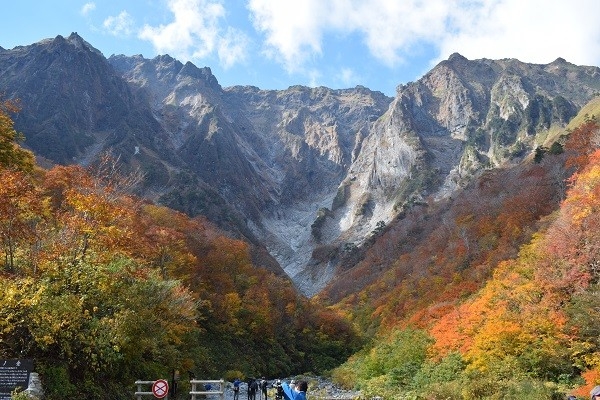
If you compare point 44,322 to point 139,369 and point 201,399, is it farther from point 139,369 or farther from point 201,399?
point 201,399

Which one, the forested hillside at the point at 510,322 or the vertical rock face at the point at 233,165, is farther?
the vertical rock face at the point at 233,165

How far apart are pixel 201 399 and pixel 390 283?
4794 centimetres

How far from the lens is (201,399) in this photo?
25.5 m

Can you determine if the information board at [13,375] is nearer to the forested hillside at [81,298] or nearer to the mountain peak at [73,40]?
the forested hillside at [81,298]

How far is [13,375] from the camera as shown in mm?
12383

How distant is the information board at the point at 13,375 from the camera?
482 inches

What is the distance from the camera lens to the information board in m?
12.2

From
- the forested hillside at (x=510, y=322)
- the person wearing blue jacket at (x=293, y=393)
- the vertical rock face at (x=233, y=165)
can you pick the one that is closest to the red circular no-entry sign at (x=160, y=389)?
the person wearing blue jacket at (x=293, y=393)

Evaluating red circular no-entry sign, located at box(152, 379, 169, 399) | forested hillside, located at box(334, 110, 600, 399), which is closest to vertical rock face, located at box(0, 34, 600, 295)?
forested hillside, located at box(334, 110, 600, 399)

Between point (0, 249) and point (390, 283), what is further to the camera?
point (390, 283)

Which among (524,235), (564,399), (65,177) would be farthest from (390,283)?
(564,399)

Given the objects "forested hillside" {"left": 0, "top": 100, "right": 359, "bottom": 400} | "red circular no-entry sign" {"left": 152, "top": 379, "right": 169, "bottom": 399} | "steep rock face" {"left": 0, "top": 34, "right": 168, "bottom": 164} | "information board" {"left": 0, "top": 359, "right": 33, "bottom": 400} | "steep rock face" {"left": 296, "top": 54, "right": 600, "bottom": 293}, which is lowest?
"red circular no-entry sign" {"left": 152, "top": 379, "right": 169, "bottom": 399}

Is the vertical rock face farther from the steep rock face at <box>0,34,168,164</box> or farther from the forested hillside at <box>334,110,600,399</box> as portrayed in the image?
the forested hillside at <box>334,110,600,399</box>

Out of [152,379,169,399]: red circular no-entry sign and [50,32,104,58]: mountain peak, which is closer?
[152,379,169,399]: red circular no-entry sign
